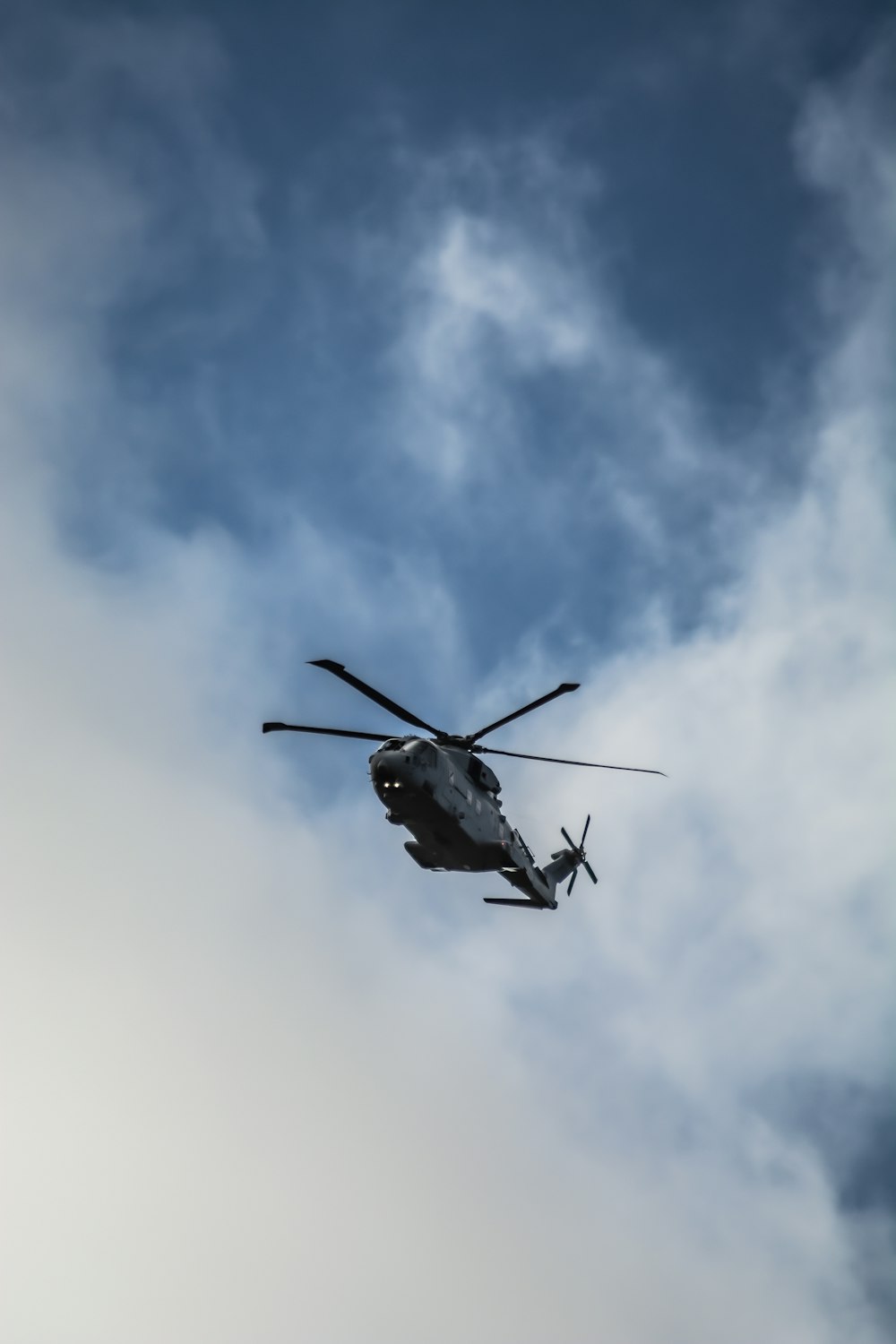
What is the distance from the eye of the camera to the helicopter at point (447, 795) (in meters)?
48.1

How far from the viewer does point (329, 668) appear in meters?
43.9

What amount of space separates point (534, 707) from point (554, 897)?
19.6 metres

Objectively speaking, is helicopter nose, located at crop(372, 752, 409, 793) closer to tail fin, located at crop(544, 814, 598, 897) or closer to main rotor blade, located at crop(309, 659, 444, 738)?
main rotor blade, located at crop(309, 659, 444, 738)

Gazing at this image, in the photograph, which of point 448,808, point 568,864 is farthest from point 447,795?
point 568,864

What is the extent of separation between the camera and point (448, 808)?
1976 inches

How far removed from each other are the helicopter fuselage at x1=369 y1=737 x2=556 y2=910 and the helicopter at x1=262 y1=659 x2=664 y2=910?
0.15 feet

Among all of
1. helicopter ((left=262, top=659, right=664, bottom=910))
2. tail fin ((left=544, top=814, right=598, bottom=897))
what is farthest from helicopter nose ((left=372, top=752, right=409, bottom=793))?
tail fin ((left=544, top=814, right=598, bottom=897))

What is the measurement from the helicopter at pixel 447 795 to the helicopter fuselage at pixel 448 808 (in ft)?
0.15

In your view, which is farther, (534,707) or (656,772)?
(656,772)

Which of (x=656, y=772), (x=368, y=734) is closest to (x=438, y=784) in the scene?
(x=368, y=734)

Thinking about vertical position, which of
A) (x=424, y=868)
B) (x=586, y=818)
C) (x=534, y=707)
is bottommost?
(x=424, y=868)

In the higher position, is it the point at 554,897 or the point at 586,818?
the point at 586,818

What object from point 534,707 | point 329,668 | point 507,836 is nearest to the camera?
point 329,668

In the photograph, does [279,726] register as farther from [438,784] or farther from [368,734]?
[438,784]
